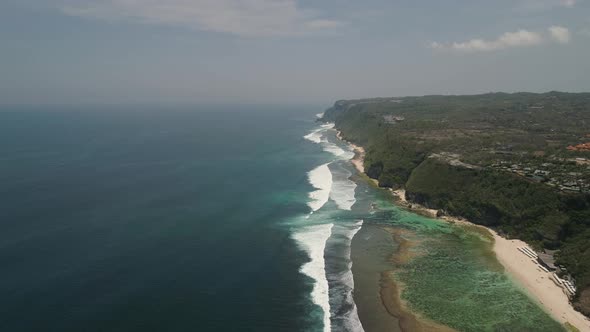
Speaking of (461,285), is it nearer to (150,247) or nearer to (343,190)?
(150,247)

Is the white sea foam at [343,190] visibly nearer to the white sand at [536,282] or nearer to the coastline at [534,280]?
the coastline at [534,280]

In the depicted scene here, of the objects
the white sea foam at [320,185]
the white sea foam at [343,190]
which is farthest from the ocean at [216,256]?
the white sea foam at [343,190]

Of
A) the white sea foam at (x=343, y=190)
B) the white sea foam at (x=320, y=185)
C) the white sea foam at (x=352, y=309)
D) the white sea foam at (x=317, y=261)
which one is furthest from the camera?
the white sea foam at (x=320, y=185)

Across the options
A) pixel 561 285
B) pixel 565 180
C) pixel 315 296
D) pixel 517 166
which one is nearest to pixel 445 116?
pixel 517 166

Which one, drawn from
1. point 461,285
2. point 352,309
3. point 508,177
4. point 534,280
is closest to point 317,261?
point 352,309

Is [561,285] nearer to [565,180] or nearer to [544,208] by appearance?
[544,208]

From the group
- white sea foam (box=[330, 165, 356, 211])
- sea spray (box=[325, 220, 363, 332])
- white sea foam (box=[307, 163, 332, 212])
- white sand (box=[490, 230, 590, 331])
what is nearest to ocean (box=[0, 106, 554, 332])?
sea spray (box=[325, 220, 363, 332])
